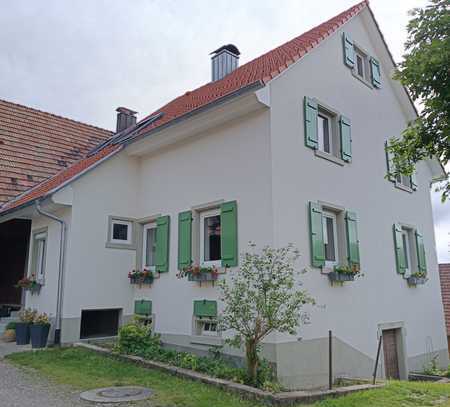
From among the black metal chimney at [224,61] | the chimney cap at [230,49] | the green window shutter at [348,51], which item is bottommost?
the green window shutter at [348,51]

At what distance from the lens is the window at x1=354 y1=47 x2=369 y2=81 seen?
37.8 ft

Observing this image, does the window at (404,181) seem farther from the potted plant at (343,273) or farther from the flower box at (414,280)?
the potted plant at (343,273)

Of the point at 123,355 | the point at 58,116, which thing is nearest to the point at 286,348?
the point at 123,355

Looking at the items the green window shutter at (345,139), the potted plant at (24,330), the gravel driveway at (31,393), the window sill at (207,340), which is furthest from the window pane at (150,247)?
the green window shutter at (345,139)

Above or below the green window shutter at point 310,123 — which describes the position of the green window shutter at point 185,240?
below

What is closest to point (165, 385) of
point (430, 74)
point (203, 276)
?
point (203, 276)

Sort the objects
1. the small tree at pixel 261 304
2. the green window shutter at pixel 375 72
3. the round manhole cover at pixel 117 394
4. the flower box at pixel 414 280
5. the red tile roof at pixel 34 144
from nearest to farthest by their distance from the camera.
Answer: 1. the round manhole cover at pixel 117 394
2. the small tree at pixel 261 304
3. the flower box at pixel 414 280
4. the green window shutter at pixel 375 72
5. the red tile roof at pixel 34 144

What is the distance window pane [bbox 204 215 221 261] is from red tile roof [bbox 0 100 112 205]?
234 inches

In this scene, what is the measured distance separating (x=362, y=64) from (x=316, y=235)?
5772mm

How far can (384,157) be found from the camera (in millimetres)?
11477

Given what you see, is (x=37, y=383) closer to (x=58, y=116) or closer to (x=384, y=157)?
(x=384, y=157)

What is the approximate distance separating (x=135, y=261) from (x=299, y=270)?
456cm

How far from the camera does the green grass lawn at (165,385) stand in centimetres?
580

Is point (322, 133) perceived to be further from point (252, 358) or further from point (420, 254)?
point (252, 358)
